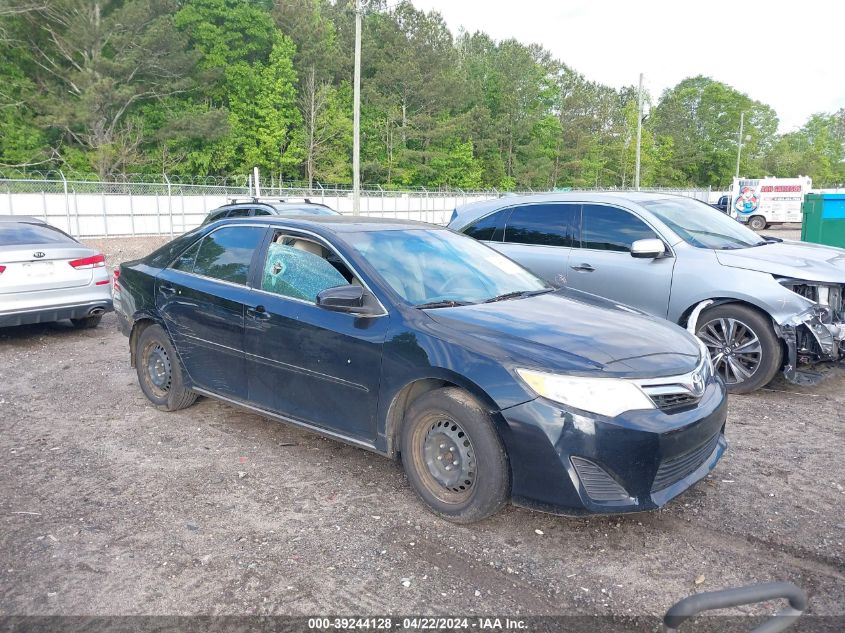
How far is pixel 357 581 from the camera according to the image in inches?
123

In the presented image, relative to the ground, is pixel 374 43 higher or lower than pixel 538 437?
higher

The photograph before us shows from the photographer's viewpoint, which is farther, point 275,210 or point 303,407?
point 275,210

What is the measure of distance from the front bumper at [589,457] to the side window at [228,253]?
2391 millimetres

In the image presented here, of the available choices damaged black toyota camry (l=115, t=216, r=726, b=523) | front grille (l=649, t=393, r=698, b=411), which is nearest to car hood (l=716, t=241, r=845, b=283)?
damaged black toyota camry (l=115, t=216, r=726, b=523)

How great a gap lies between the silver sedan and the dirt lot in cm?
301

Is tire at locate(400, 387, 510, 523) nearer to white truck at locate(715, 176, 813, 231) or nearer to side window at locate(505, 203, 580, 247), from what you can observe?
side window at locate(505, 203, 580, 247)

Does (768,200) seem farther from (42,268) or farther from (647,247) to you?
(42,268)

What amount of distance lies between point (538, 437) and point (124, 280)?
4.19 meters

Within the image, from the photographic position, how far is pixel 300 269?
14.9ft

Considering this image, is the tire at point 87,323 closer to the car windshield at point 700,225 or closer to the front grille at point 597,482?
the car windshield at point 700,225

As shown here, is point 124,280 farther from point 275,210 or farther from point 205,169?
point 205,169

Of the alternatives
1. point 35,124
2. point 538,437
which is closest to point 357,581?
point 538,437

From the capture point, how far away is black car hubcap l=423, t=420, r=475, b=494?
3.56 meters

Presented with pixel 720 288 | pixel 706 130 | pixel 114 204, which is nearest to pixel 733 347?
pixel 720 288
